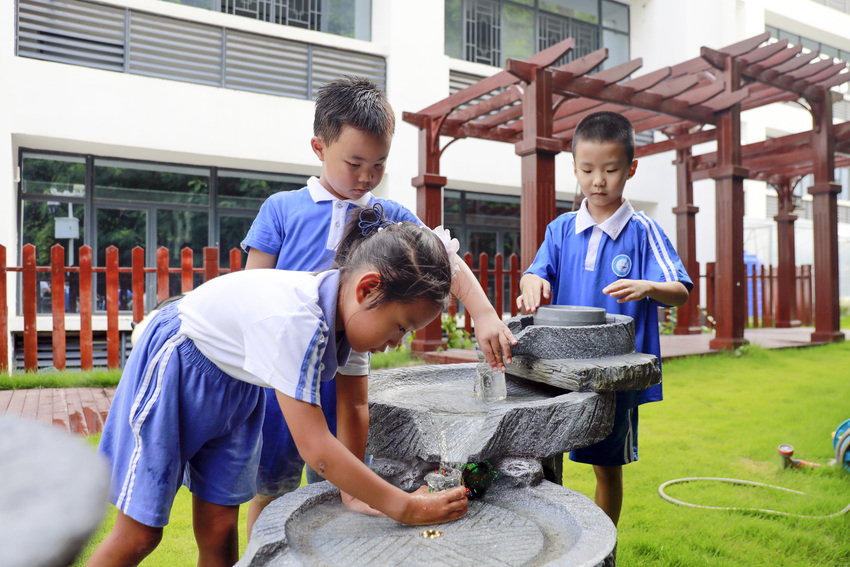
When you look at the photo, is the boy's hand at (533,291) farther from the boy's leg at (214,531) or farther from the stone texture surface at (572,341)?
the boy's leg at (214,531)

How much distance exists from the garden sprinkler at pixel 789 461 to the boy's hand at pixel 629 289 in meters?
2.03

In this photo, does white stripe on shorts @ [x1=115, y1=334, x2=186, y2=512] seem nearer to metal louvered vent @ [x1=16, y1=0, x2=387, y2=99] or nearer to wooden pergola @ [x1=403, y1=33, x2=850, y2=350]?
wooden pergola @ [x1=403, y1=33, x2=850, y2=350]

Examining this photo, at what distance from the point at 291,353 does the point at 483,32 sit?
11529 mm

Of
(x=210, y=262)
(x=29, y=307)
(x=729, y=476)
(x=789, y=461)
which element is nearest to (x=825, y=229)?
(x=789, y=461)

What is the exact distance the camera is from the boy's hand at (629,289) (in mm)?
1925

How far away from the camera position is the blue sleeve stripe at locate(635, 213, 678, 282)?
2.05 metres

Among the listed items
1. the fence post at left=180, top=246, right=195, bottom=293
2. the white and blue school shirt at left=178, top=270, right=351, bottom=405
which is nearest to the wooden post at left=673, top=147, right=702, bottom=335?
the fence post at left=180, top=246, right=195, bottom=293

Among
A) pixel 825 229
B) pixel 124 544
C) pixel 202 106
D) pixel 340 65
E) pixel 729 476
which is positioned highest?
pixel 340 65

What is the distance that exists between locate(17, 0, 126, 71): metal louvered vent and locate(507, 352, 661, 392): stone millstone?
892cm

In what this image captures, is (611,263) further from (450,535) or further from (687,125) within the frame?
(687,125)

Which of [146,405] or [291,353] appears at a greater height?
[291,353]

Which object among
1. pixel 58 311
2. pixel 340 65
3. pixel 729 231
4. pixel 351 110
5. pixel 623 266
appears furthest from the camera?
pixel 340 65

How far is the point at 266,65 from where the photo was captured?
9.49 meters

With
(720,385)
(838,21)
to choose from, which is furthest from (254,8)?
(838,21)
